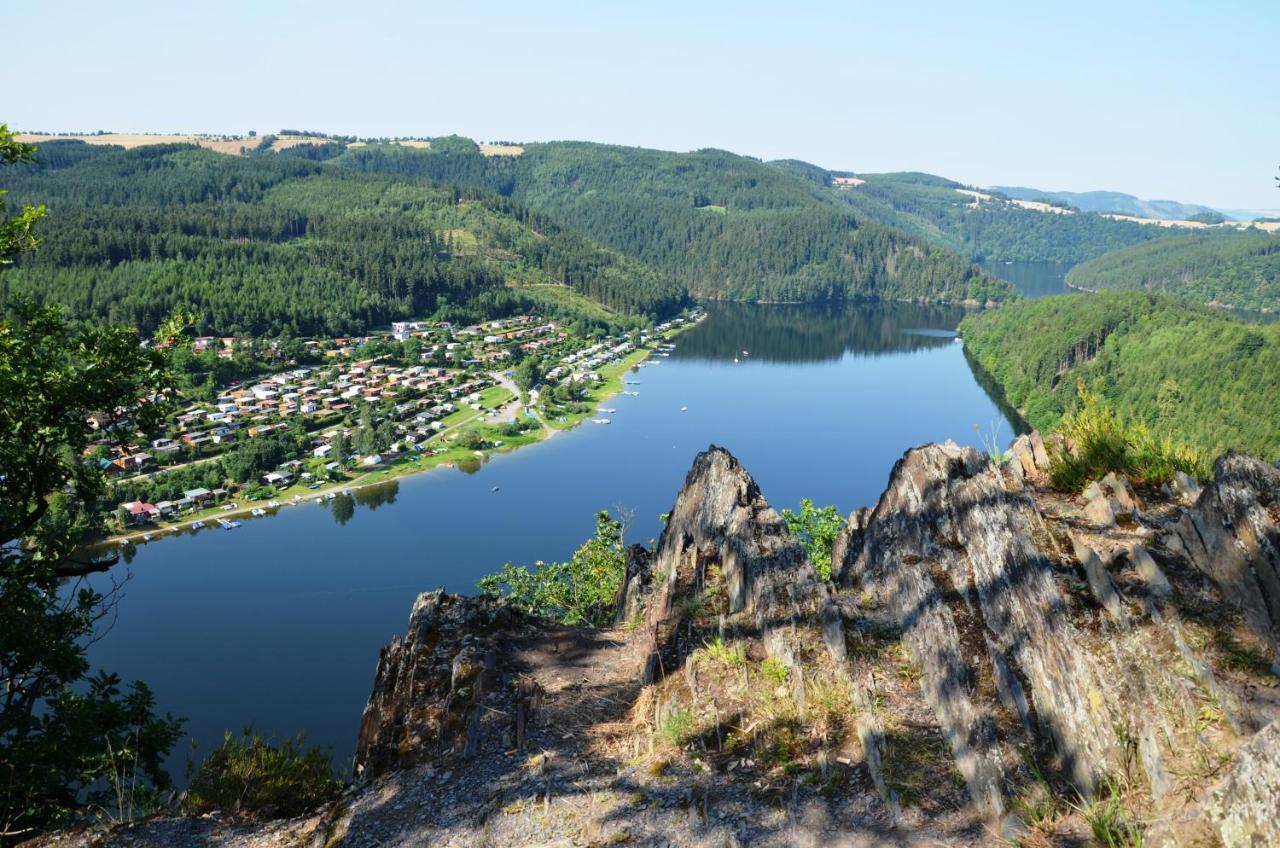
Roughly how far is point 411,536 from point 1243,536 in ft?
220

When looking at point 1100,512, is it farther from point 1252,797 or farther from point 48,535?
point 48,535

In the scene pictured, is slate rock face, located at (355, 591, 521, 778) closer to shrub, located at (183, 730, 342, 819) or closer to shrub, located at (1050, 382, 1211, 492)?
shrub, located at (183, 730, 342, 819)

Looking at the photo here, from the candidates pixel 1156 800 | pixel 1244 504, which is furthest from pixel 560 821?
pixel 1244 504

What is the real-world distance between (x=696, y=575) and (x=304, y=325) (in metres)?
150

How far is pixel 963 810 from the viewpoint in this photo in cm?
777

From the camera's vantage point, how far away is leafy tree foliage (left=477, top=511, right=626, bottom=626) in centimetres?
2806

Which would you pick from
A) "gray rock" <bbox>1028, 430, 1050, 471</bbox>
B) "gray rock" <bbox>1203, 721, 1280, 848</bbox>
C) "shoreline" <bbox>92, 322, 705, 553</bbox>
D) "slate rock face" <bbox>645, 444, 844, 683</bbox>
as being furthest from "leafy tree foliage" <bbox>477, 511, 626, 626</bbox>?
"shoreline" <bbox>92, 322, 705, 553</bbox>

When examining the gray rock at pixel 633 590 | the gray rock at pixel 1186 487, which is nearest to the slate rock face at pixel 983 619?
the gray rock at pixel 1186 487

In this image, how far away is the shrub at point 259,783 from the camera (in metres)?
9.57

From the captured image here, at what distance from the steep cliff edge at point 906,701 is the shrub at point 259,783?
535 millimetres

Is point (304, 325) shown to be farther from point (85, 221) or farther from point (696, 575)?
point (696, 575)

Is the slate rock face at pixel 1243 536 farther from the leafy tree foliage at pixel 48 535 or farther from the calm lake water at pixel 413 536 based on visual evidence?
the calm lake water at pixel 413 536

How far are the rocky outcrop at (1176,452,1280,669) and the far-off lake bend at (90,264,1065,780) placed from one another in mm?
17581

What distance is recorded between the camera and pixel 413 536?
69.7 meters
